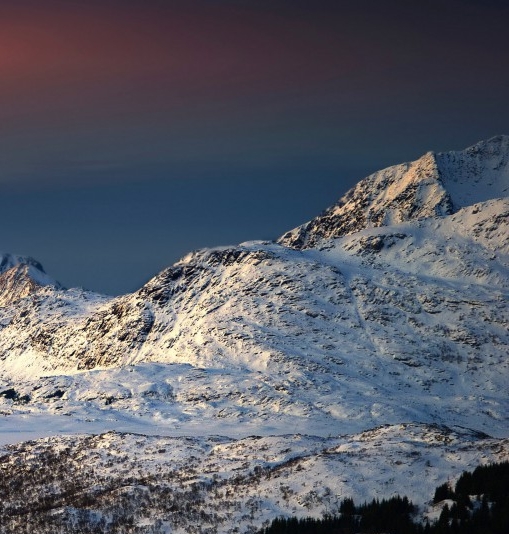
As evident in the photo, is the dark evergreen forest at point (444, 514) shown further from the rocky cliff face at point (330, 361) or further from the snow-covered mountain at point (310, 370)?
the rocky cliff face at point (330, 361)

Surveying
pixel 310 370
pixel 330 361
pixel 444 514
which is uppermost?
pixel 330 361

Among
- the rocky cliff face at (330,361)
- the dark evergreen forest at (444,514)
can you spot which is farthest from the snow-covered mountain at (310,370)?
the dark evergreen forest at (444,514)

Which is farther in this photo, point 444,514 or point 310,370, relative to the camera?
point 310,370

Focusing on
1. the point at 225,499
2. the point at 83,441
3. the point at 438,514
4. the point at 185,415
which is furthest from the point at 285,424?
the point at 438,514

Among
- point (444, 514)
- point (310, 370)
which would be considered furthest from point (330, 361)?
point (444, 514)

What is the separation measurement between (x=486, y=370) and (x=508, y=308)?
71.2 feet

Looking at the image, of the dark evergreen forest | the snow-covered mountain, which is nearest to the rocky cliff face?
the snow-covered mountain

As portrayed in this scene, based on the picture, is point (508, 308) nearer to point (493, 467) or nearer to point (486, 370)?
point (486, 370)

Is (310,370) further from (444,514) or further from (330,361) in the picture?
(444,514)

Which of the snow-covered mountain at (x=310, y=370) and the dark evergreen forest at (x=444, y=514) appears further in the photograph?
the snow-covered mountain at (x=310, y=370)

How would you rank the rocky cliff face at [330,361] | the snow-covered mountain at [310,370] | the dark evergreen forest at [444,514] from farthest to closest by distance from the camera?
1. the rocky cliff face at [330,361]
2. the snow-covered mountain at [310,370]
3. the dark evergreen forest at [444,514]

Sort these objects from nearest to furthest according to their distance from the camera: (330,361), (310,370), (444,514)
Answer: (444,514)
(310,370)
(330,361)

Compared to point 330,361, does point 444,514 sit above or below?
below

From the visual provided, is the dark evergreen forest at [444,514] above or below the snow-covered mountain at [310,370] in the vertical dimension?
below
